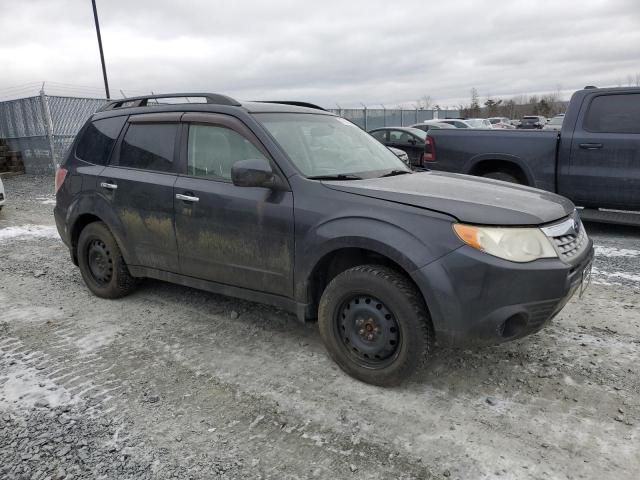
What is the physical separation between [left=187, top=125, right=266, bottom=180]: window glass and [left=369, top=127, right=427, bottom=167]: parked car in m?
9.89

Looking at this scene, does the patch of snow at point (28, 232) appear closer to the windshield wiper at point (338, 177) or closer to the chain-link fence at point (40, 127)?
the windshield wiper at point (338, 177)

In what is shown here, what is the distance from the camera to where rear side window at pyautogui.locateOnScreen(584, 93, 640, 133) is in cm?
634

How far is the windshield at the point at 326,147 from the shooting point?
354cm

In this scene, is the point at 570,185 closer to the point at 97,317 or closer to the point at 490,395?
the point at 490,395

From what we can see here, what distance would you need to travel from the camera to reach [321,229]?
3.15m

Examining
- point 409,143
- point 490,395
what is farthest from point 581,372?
point 409,143

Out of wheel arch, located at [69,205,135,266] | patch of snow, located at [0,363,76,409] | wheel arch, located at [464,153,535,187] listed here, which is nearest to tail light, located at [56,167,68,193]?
wheel arch, located at [69,205,135,266]

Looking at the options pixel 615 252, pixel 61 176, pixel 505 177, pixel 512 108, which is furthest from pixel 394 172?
pixel 512 108

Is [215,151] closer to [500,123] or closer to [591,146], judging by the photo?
[591,146]

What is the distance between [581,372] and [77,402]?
10.3ft

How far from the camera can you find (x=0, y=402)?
3004mm

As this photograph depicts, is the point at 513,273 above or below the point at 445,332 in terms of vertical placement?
above

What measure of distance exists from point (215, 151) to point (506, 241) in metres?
2.21

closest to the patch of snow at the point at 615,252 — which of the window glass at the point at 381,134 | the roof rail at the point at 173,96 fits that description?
the roof rail at the point at 173,96
